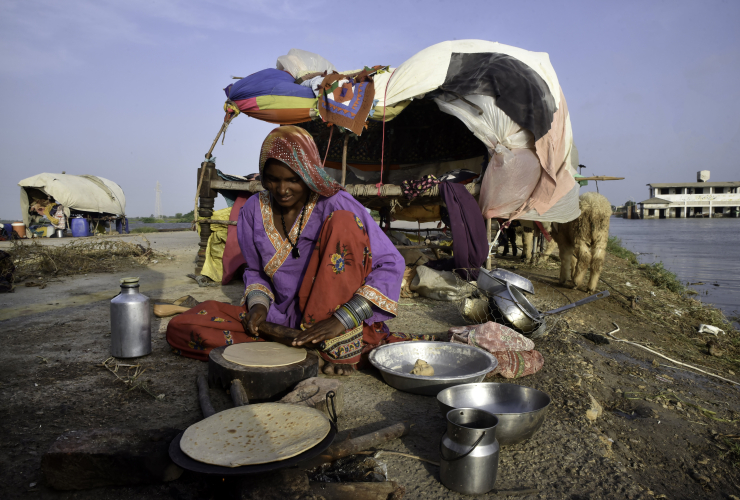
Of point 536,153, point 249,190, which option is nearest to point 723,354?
point 536,153

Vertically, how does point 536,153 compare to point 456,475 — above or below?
above

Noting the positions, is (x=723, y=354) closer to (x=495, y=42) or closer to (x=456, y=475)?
(x=456, y=475)

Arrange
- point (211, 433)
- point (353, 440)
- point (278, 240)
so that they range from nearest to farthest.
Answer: point (211, 433) < point (353, 440) < point (278, 240)

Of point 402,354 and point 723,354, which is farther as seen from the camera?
point 723,354

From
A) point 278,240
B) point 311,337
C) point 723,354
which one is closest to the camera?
point 311,337

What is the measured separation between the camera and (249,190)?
5973mm

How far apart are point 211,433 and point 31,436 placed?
85cm

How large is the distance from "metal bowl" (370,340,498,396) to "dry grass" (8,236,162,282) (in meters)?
5.47

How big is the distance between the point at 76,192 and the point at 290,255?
1497 centimetres

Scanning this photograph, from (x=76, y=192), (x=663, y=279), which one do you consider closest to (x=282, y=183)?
(x=663, y=279)

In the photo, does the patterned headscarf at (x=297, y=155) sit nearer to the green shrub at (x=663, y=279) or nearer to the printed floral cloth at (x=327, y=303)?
the printed floral cloth at (x=327, y=303)

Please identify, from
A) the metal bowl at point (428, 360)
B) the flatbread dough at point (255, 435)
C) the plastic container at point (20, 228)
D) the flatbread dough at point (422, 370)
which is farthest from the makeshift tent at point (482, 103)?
the plastic container at point (20, 228)

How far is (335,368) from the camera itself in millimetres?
2414

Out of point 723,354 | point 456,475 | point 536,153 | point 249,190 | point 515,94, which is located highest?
point 515,94
